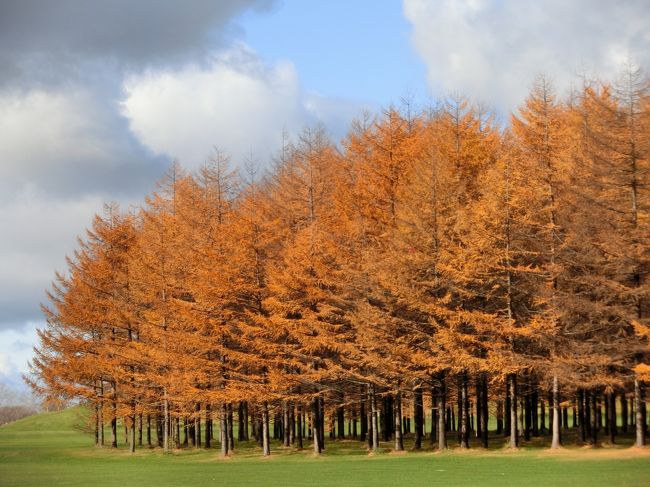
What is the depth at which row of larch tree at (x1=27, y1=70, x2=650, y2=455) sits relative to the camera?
2973 centimetres

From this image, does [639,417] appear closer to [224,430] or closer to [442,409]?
[442,409]

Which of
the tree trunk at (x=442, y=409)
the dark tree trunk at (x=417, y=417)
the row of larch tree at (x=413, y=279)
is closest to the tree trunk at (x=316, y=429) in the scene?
the row of larch tree at (x=413, y=279)

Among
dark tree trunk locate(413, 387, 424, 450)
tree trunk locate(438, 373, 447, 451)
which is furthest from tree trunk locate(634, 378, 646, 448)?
dark tree trunk locate(413, 387, 424, 450)

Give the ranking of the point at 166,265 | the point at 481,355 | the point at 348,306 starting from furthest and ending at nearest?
the point at 166,265 → the point at 348,306 → the point at 481,355

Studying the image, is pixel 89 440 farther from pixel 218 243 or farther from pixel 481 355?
pixel 481 355

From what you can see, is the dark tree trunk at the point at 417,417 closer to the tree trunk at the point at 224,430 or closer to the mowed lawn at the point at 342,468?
the mowed lawn at the point at 342,468

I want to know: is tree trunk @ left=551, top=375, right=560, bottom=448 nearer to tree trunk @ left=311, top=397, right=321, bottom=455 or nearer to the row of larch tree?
the row of larch tree

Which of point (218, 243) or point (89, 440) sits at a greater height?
point (218, 243)

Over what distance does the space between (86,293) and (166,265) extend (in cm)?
741

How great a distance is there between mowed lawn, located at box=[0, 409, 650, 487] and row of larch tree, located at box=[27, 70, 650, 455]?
1.66m

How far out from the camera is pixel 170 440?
152 ft

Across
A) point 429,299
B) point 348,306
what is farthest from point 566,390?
point 348,306

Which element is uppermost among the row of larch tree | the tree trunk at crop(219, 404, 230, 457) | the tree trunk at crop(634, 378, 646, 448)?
the row of larch tree

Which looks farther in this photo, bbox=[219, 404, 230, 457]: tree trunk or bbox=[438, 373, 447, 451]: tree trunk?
bbox=[219, 404, 230, 457]: tree trunk
